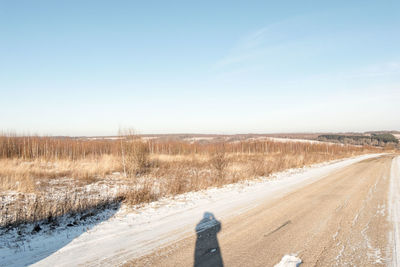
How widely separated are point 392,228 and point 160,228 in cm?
515

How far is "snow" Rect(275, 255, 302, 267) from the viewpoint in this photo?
144 inches

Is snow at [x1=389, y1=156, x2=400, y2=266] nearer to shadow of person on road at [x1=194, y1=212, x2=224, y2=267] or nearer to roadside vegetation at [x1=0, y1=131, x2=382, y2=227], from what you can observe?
shadow of person on road at [x1=194, y1=212, x2=224, y2=267]

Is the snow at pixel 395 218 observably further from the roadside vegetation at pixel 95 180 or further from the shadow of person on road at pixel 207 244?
the roadside vegetation at pixel 95 180

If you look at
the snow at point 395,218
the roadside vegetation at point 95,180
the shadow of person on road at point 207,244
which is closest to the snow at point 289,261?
the shadow of person on road at point 207,244

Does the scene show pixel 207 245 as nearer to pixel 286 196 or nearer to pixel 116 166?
pixel 286 196

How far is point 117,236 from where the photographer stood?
5062 mm

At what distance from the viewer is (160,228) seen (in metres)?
5.52

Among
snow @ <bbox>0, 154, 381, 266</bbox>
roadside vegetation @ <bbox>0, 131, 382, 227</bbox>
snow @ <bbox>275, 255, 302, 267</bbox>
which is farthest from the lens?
roadside vegetation @ <bbox>0, 131, 382, 227</bbox>

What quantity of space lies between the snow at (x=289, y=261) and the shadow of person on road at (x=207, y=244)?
3.02ft

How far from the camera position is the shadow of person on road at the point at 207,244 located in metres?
3.81

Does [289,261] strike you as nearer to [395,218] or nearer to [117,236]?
[117,236]

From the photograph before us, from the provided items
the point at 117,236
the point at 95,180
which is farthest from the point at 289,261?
the point at 95,180

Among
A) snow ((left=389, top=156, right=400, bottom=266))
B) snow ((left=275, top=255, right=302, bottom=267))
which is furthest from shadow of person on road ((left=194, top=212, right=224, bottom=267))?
snow ((left=389, top=156, right=400, bottom=266))

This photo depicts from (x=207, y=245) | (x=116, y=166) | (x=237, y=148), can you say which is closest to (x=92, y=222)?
(x=207, y=245)
